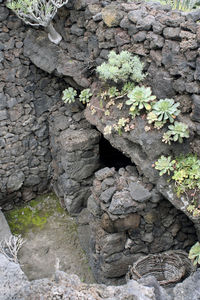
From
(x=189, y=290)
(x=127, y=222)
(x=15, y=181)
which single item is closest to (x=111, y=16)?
(x=127, y=222)

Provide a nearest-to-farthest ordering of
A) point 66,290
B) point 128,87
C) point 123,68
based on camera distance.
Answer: point 66,290, point 123,68, point 128,87

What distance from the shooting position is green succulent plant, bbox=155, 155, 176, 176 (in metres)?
5.20

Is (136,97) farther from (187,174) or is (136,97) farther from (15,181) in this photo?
(15,181)

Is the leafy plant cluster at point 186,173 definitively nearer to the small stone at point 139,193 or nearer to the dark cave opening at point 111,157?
the small stone at point 139,193

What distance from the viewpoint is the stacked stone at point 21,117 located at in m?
7.29

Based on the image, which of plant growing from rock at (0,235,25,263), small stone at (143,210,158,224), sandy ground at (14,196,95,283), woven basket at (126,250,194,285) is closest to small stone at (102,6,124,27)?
small stone at (143,210,158,224)

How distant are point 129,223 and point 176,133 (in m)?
1.74

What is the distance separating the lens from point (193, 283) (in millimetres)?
3957

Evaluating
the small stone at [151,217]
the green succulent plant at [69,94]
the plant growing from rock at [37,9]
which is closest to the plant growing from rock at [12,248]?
the small stone at [151,217]

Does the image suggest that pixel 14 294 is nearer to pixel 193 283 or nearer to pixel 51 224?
pixel 193 283

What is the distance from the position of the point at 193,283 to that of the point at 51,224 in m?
4.77

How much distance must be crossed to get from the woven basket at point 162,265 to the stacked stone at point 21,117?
384cm

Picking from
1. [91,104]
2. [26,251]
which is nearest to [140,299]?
[91,104]

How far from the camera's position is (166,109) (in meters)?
Answer: 5.05
